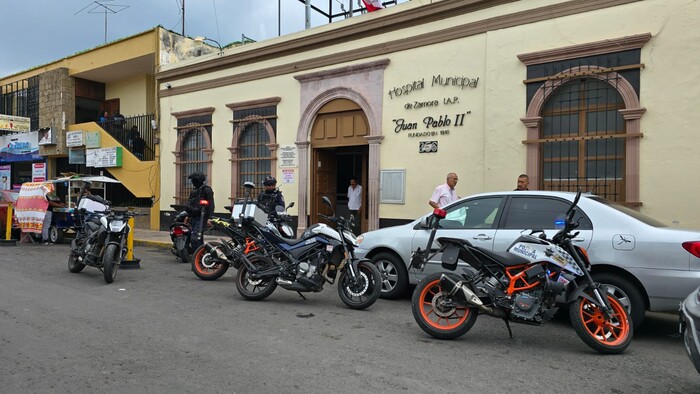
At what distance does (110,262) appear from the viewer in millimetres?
7688

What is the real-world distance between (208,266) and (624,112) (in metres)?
7.47

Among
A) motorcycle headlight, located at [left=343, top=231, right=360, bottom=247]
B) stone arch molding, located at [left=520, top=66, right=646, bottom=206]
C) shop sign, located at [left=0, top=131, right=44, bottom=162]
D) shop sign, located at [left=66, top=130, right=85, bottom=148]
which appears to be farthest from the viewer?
shop sign, located at [left=0, top=131, right=44, bottom=162]

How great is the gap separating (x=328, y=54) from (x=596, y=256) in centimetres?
892

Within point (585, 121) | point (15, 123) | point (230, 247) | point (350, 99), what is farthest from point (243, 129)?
point (15, 123)

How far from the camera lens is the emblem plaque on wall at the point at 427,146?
35.0 feet

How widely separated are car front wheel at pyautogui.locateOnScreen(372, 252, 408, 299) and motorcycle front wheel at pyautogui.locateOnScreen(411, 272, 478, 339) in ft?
5.40

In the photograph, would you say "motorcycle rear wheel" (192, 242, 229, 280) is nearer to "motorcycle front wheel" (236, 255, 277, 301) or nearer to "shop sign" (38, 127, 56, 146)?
"motorcycle front wheel" (236, 255, 277, 301)

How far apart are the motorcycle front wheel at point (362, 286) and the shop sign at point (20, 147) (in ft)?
65.3

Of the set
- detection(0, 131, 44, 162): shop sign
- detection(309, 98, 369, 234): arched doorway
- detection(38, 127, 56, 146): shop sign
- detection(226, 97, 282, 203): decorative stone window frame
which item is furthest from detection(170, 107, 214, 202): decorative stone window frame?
detection(0, 131, 44, 162): shop sign

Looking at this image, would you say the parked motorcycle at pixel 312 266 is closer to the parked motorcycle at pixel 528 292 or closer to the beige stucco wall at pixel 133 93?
the parked motorcycle at pixel 528 292

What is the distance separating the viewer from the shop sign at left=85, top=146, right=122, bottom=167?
57.5ft

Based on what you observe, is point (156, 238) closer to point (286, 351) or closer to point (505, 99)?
point (505, 99)

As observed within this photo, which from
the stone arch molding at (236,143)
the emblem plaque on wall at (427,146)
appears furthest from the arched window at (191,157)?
the emblem plaque on wall at (427,146)

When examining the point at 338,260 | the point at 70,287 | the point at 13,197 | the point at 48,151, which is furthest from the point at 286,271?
the point at 48,151
